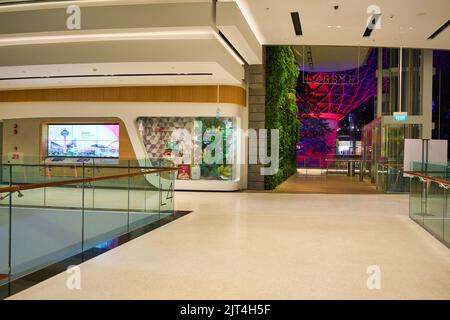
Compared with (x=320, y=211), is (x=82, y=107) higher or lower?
higher

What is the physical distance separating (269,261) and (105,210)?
2.84 metres

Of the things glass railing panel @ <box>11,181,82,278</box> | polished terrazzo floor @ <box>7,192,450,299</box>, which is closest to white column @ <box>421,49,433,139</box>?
polished terrazzo floor @ <box>7,192,450,299</box>

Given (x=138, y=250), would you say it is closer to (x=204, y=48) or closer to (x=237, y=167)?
(x=204, y=48)

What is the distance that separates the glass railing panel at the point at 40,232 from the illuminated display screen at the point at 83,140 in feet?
27.2

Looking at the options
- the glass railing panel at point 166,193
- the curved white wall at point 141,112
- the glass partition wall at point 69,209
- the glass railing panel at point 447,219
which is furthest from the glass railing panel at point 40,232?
the curved white wall at point 141,112

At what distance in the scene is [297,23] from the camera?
10867mm

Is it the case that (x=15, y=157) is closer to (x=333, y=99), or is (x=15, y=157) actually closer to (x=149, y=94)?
(x=149, y=94)

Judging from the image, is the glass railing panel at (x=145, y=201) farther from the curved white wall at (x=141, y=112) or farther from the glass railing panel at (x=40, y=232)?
the curved white wall at (x=141, y=112)

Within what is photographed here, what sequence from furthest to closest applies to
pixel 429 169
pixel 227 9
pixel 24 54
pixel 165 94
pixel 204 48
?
pixel 165 94
pixel 24 54
pixel 204 48
pixel 227 9
pixel 429 169

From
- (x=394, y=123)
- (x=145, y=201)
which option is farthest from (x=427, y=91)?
(x=145, y=201)

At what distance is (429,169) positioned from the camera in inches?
316

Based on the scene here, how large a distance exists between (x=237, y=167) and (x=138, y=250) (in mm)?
8451

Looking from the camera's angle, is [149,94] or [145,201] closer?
[145,201]
